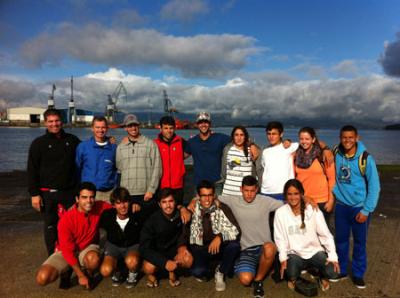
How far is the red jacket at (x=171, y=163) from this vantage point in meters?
4.88

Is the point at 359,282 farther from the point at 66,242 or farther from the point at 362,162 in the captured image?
the point at 66,242

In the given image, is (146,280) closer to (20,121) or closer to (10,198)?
(10,198)

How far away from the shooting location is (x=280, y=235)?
13.0 ft

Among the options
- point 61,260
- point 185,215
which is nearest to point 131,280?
point 61,260

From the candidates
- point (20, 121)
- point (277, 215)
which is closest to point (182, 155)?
point (277, 215)

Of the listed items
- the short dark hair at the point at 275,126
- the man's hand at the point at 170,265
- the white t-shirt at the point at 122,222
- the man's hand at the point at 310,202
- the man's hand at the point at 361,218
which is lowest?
the man's hand at the point at 170,265

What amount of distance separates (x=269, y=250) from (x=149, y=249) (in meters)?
1.49

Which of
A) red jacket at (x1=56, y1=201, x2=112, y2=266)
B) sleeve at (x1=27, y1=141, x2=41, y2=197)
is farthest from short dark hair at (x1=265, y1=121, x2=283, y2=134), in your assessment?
sleeve at (x1=27, y1=141, x2=41, y2=197)

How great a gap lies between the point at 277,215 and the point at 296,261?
583mm

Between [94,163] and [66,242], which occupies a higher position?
[94,163]

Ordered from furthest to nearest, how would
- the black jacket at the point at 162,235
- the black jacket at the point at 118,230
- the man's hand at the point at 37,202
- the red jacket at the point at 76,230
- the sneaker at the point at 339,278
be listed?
1. the man's hand at the point at 37,202
2. the black jacket at the point at 118,230
3. the black jacket at the point at 162,235
4. the sneaker at the point at 339,278
5. the red jacket at the point at 76,230

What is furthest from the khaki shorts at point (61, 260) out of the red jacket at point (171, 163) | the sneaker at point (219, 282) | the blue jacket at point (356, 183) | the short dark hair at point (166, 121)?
the blue jacket at point (356, 183)

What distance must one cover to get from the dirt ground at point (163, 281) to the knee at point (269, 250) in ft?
1.35

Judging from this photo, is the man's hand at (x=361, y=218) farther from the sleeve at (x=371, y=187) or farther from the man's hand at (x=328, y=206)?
the man's hand at (x=328, y=206)
